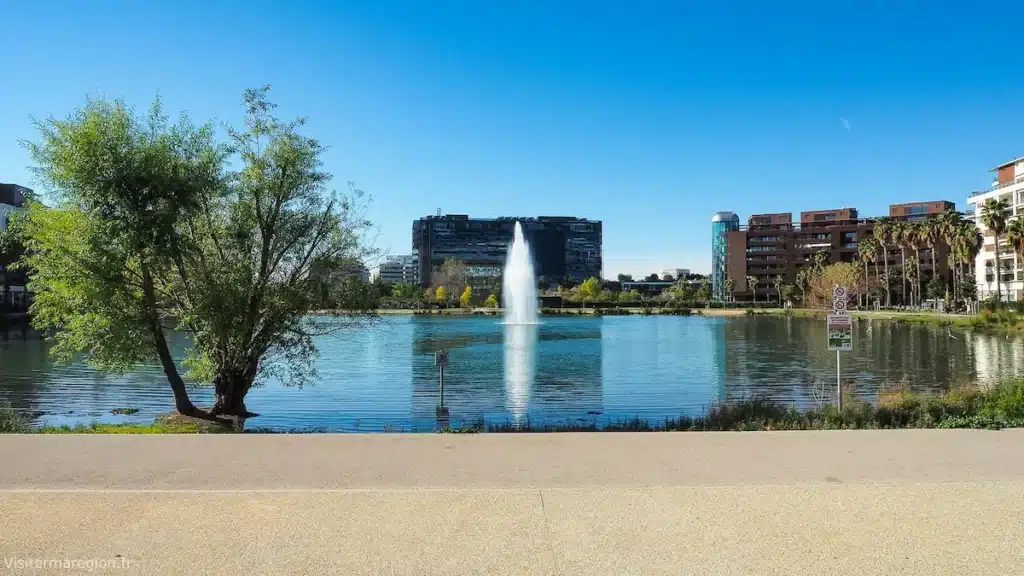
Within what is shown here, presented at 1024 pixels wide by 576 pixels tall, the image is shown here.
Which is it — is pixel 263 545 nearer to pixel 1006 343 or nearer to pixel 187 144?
pixel 187 144

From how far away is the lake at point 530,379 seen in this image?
21734 mm

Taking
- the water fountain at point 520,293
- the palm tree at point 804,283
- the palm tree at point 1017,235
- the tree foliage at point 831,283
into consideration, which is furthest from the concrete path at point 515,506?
the palm tree at point 804,283

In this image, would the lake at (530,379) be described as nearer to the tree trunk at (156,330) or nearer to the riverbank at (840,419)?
the tree trunk at (156,330)

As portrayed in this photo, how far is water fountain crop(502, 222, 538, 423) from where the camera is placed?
25609mm

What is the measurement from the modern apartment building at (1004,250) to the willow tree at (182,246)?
102177mm

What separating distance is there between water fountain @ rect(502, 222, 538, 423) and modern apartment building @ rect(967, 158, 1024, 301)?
64.0 m

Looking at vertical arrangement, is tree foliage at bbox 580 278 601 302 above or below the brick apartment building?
below

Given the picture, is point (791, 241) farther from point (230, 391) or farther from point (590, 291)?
point (230, 391)

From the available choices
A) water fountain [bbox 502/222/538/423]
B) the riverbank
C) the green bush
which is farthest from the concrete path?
water fountain [bbox 502/222/538/423]

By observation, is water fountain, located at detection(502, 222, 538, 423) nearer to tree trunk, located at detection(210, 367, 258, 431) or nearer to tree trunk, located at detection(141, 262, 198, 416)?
tree trunk, located at detection(210, 367, 258, 431)

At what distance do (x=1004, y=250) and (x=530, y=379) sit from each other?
104 metres

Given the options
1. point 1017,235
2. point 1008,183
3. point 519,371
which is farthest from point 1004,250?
point 519,371

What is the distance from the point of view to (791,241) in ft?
578

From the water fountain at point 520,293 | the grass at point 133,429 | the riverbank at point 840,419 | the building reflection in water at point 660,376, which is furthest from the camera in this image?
the water fountain at point 520,293
